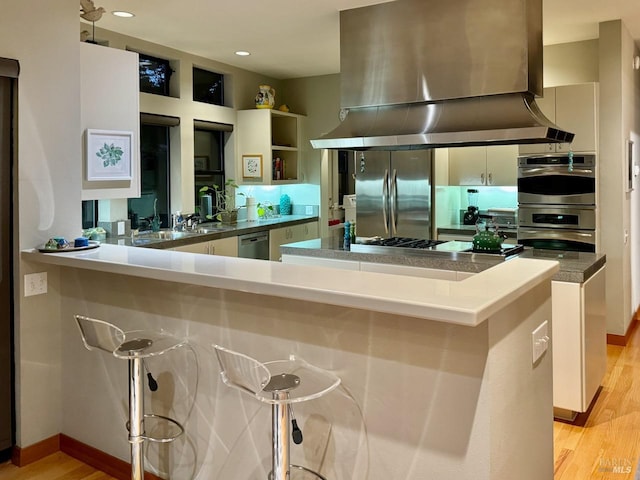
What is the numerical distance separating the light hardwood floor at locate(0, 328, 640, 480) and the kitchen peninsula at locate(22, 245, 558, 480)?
1.19 ft

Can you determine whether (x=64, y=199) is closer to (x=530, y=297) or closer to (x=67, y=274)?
(x=67, y=274)

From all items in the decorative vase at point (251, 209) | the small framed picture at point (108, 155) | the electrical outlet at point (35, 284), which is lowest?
the electrical outlet at point (35, 284)

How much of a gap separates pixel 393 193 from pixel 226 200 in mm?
1949

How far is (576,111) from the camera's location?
497 centimetres

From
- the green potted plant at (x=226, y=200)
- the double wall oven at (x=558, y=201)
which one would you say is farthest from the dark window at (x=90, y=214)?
the double wall oven at (x=558, y=201)

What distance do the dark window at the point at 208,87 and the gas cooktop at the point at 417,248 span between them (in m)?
2.95

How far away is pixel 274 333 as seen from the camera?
216 centimetres

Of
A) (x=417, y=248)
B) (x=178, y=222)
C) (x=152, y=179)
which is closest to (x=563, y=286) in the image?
(x=417, y=248)

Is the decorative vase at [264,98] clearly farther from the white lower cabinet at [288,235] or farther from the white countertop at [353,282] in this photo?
the white countertop at [353,282]

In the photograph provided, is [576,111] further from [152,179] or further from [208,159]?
[152,179]

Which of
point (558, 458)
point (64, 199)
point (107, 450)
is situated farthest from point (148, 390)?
point (558, 458)

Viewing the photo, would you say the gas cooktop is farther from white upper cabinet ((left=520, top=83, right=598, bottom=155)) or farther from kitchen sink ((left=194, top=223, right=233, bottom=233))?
kitchen sink ((left=194, top=223, right=233, bottom=233))

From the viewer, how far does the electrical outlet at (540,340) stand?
212cm

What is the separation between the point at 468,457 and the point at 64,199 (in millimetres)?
2386
